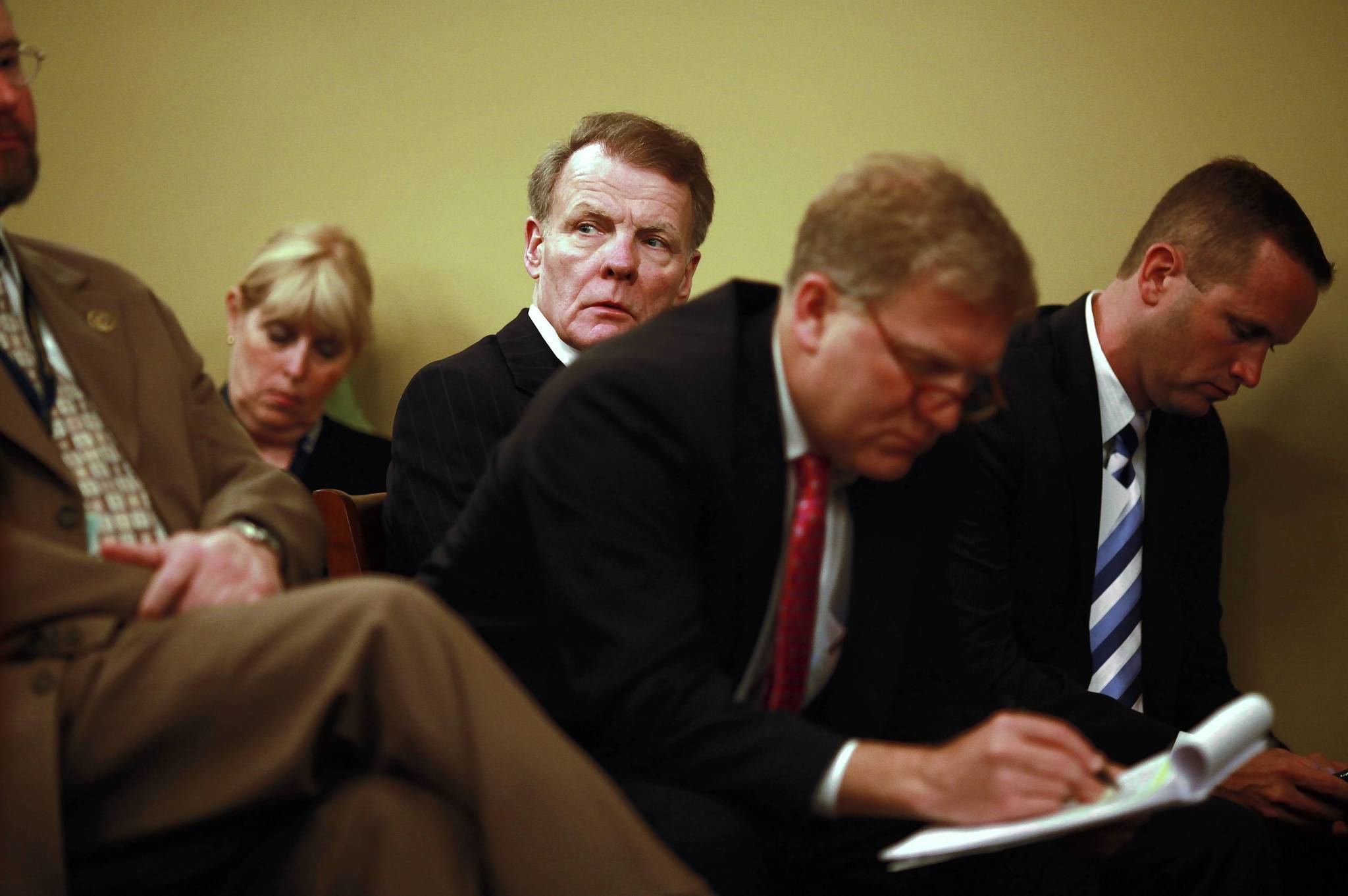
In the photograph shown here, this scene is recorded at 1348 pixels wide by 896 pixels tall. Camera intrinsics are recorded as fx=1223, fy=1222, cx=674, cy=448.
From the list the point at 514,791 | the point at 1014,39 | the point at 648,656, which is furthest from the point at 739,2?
the point at 514,791

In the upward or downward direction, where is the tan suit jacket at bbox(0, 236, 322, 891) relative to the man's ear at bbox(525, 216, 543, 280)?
downward

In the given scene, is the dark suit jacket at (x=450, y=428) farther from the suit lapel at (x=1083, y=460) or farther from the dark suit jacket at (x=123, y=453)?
the suit lapel at (x=1083, y=460)

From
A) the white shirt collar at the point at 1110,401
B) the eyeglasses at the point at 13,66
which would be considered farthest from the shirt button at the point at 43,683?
the white shirt collar at the point at 1110,401

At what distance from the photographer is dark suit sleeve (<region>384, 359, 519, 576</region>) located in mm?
1728

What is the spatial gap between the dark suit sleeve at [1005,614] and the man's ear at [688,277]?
64 centimetres

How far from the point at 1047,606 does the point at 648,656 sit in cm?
97

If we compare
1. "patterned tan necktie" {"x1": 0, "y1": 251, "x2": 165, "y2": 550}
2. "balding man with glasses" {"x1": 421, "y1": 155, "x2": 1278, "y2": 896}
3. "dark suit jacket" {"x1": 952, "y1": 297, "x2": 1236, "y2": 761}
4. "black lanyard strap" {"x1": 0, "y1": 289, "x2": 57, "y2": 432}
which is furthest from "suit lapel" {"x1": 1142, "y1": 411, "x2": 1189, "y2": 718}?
"black lanyard strap" {"x1": 0, "y1": 289, "x2": 57, "y2": 432}

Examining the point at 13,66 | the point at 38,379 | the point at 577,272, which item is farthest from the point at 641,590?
the point at 577,272

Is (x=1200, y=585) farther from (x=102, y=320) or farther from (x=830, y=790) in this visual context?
Result: (x=102, y=320)

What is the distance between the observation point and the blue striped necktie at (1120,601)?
77.9 inches

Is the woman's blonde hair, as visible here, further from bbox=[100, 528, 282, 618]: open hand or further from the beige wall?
bbox=[100, 528, 282, 618]: open hand

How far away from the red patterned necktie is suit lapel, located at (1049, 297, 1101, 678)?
2.49ft

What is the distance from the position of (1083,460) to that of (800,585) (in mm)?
828

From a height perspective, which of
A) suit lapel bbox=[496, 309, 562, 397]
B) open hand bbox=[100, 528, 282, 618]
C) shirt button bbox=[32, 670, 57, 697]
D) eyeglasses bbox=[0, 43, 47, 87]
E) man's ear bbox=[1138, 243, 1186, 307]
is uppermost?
eyeglasses bbox=[0, 43, 47, 87]
